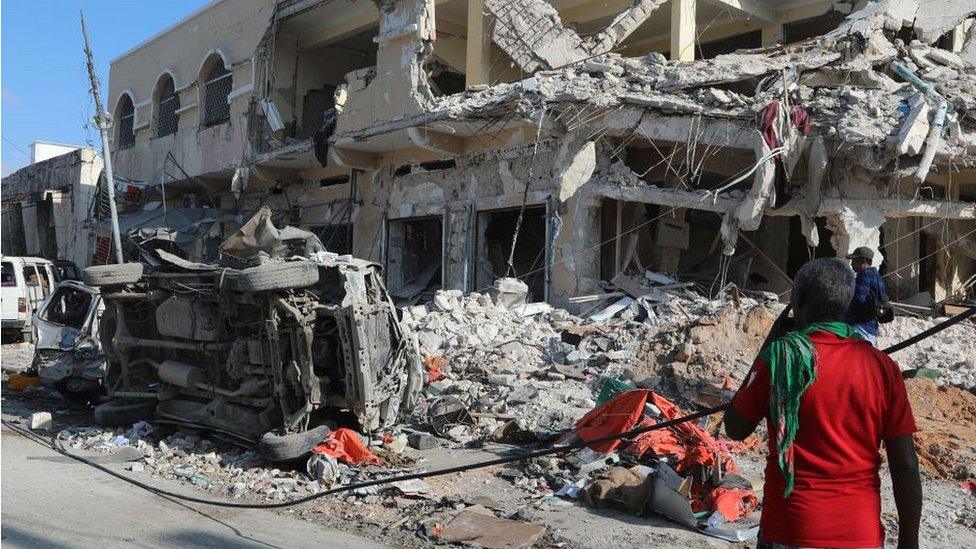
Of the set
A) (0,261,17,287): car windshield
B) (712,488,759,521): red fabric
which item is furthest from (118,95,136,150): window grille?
(712,488,759,521): red fabric

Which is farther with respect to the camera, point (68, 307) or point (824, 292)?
point (68, 307)

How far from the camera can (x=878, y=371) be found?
247cm

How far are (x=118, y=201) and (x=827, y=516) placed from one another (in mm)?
23586

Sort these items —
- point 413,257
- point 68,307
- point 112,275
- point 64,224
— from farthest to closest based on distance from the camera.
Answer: point 64,224 < point 413,257 < point 68,307 < point 112,275

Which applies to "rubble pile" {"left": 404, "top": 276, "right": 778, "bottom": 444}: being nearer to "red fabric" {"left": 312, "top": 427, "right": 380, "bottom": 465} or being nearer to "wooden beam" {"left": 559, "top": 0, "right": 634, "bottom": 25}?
"red fabric" {"left": 312, "top": 427, "right": 380, "bottom": 465}

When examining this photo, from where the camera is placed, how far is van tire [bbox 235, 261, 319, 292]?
6.56 meters

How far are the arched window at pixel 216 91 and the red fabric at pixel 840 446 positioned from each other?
20.4 meters

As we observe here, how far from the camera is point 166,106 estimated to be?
23.9 metres

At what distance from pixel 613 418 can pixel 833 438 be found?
4.23 metres

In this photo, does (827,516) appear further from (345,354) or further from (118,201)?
(118,201)

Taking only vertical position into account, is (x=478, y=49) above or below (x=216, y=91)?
below

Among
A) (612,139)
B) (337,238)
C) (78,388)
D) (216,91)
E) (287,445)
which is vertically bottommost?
(78,388)

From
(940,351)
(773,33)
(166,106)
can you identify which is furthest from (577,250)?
(166,106)

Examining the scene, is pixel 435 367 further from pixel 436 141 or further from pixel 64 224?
pixel 64 224
